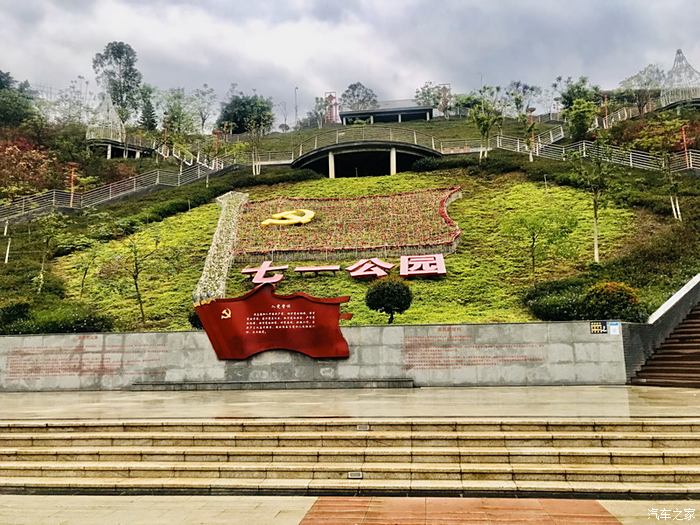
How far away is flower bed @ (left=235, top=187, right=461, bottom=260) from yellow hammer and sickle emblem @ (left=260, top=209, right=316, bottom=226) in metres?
0.28

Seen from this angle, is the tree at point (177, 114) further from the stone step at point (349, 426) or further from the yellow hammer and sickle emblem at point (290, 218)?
the stone step at point (349, 426)

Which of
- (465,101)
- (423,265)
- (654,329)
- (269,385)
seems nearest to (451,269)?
(423,265)

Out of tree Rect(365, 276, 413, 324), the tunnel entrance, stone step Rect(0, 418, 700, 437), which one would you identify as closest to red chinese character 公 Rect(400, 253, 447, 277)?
tree Rect(365, 276, 413, 324)

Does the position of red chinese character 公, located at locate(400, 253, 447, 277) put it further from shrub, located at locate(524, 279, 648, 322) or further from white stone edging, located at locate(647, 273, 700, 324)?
white stone edging, located at locate(647, 273, 700, 324)

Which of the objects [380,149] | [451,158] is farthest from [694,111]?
[380,149]

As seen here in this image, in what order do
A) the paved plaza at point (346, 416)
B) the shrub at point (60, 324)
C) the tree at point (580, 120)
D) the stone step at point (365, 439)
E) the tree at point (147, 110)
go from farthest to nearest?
the tree at point (147, 110) → the tree at point (580, 120) → the shrub at point (60, 324) → the stone step at point (365, 439) → the paved plaza at point (346, 416)

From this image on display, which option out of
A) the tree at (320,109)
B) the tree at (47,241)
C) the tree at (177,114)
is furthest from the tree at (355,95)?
the tree at (47,241)

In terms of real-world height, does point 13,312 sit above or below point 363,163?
below

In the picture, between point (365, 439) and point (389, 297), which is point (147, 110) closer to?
point (389, 297)

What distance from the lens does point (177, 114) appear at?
46375 mm

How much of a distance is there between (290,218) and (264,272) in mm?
5223

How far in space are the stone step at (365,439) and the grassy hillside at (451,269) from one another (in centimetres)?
752

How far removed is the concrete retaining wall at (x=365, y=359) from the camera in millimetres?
11219

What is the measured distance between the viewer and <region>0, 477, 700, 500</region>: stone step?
5.06 metres
